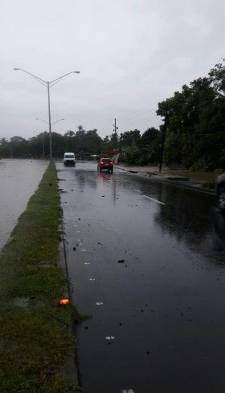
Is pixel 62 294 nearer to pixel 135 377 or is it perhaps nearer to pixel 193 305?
pixel 193 305

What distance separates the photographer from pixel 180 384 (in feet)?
14.6

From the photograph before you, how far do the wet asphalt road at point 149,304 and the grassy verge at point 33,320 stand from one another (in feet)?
0.90

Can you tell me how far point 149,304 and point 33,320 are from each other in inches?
66.3

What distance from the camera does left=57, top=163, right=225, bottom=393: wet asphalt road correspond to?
462 cm

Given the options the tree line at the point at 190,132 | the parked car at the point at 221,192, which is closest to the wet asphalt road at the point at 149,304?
the parked car at the point at 221,192

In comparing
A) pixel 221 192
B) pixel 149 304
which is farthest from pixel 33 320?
pixel 221 192

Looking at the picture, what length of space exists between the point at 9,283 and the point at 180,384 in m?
3.27

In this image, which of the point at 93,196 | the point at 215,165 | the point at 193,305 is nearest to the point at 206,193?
the point at 93,196

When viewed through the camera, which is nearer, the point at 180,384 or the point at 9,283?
the point at 180,384

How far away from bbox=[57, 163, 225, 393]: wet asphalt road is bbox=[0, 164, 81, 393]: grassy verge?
0.90 feet

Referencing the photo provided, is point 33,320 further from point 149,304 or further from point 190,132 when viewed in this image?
point 190,132

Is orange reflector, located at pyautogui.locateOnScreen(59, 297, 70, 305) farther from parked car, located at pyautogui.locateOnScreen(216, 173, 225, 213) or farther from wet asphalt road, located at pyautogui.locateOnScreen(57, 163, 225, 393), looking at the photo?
parked car, located at pyautogui.locateOnScreen(216, 173, 225, 213)

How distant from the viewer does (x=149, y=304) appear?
654cm

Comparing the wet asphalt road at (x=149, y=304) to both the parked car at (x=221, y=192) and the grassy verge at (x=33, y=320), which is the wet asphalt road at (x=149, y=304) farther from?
the parked car at (x=221, y=192)
